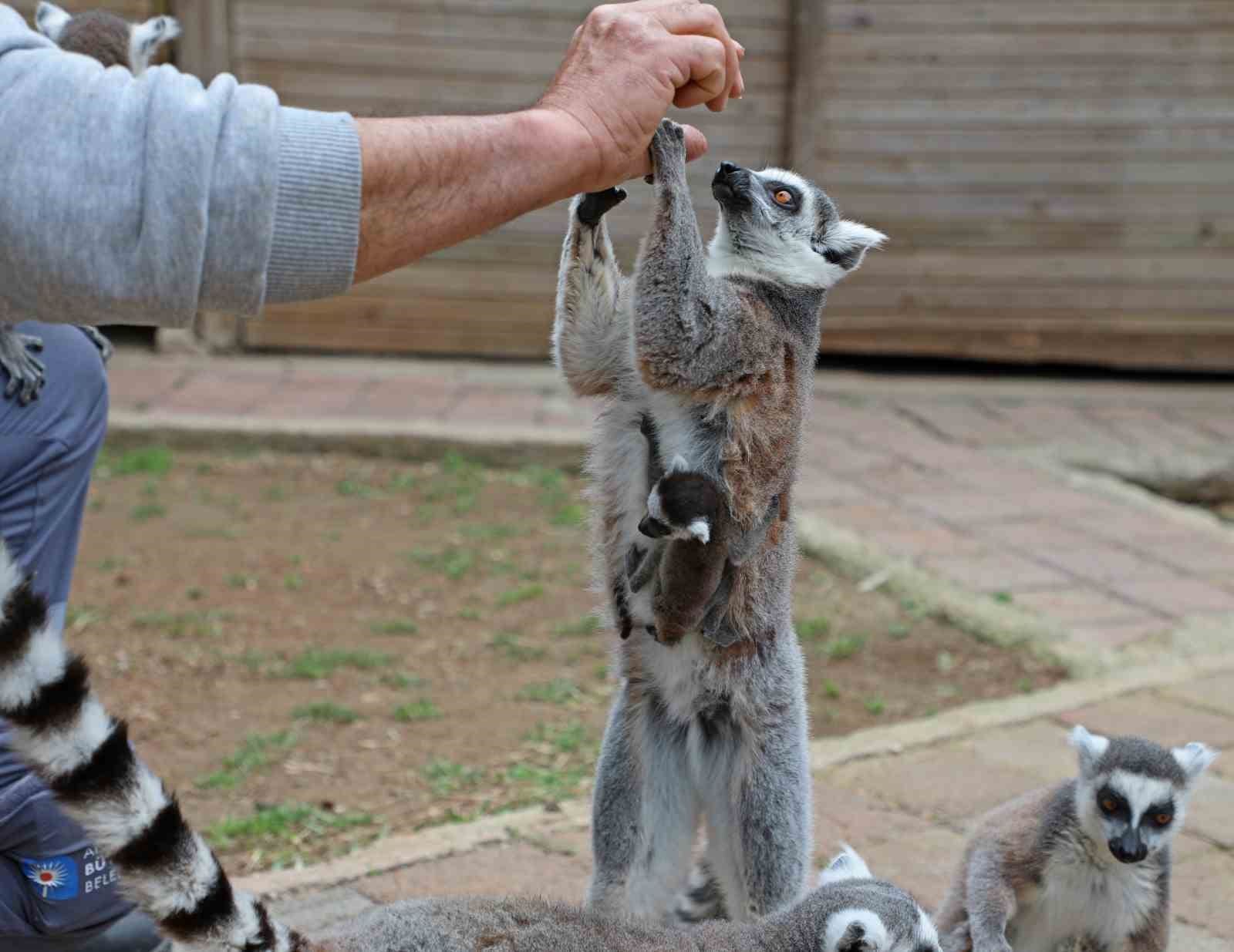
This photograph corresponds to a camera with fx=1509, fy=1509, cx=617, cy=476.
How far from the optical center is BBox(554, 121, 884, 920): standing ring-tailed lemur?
3021 millimetres

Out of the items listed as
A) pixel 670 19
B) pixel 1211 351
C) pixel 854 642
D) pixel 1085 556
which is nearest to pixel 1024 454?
pixel 1085 556

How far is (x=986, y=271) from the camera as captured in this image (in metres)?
9.48

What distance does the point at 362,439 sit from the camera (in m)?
7.91

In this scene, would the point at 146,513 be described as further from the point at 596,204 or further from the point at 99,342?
the point at 596,204

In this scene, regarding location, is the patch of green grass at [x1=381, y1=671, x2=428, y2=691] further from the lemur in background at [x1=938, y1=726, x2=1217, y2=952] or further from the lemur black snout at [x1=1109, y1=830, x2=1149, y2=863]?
the lemur black snout at [x1=1109, y1=830, x2=1149, y2=863]

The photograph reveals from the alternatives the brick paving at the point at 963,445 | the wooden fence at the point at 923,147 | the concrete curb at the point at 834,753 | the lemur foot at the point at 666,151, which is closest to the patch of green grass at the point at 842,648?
the concrete curb at the point at 834,753

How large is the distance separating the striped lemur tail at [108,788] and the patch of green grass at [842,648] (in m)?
3.44

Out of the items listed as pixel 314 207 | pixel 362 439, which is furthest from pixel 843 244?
pixel 362 439

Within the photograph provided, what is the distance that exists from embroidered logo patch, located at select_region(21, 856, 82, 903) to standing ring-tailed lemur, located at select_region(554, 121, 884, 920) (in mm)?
1069

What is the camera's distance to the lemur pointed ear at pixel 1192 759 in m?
3.56

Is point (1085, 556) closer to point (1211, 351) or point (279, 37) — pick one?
point (1211, 351)

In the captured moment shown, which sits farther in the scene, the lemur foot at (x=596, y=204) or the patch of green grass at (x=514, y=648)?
the patch of green grass at (x=514, y=648)

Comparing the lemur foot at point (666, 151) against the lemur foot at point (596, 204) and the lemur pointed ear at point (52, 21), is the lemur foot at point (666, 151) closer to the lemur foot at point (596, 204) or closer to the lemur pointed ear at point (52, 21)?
the lemur foot at point (596, 204)

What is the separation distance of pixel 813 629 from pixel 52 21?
3.51m
